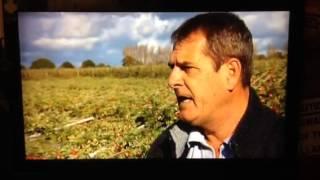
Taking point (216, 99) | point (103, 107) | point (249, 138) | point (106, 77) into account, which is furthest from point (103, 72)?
point (249, 138)

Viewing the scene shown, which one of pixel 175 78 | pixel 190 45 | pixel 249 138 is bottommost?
pixel 249 138

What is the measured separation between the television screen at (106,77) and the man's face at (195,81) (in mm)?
33

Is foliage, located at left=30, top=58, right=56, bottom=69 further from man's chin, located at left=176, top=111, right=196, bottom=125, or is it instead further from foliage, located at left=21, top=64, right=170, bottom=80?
man's chin, located at left=176, top=111, right=196, bottom=125

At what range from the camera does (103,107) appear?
5.61 ft

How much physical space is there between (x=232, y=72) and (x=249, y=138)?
0.87 feet

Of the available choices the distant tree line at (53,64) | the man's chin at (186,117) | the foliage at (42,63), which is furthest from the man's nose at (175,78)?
the foliage at (42,63)

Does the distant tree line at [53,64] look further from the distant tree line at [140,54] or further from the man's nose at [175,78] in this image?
the man's nose at [175,78]

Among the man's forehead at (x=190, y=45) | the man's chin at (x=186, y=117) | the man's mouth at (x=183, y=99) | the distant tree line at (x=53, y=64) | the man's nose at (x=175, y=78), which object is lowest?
the man's chin at (x=186, y=117)

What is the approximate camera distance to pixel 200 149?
175 cm

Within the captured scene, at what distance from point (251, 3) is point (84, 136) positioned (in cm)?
78

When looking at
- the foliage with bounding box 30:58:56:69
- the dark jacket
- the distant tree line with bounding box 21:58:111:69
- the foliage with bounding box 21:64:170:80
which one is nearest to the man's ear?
the dark jacket

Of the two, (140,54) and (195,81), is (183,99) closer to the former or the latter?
(195,81)

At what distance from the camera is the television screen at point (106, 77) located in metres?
1.65

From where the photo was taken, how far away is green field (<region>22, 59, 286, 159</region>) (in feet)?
5.50
